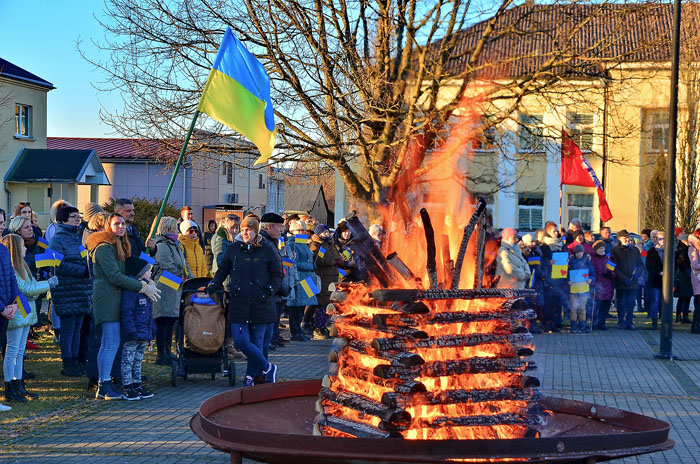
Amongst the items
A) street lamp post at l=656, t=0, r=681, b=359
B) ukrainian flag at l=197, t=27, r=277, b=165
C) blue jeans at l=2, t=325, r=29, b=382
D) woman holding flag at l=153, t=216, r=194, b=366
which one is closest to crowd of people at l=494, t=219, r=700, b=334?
street lamp post at l=656, t=0, r=681, b=359

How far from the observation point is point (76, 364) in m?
11.9

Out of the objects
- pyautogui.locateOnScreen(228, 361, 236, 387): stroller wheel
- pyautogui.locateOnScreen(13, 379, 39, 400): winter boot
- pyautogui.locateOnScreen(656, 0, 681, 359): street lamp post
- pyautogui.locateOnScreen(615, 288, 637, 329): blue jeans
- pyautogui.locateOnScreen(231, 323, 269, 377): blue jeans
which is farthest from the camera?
pyautogui.locateOnScreen(615, 288, 637, 329): blue jeans

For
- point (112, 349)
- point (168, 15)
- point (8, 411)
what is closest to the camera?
point (8, 411)

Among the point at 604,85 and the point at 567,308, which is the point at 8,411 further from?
the point at 604,85

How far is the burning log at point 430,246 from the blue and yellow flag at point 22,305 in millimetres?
5909

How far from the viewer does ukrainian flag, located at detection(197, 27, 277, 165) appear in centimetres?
957

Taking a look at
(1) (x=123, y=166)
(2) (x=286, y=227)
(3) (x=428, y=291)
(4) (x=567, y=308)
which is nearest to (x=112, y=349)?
(3) (x=428, y=291)

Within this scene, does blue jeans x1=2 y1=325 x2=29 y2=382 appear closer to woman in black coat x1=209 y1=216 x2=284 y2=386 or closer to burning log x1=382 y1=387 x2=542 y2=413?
woman in black coat x1=209 y1=216 x2=284 y2=386

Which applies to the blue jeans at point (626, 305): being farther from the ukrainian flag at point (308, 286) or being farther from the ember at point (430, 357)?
the ember at point (430, 357)

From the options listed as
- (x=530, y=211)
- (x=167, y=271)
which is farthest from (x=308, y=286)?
(x=530, y=211)

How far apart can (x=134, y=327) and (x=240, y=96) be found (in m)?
2.89

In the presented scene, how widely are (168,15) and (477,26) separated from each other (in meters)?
7.11

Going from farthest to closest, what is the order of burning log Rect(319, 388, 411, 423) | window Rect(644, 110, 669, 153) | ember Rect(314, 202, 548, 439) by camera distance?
window Rect(644, 110, 669, 153), ember Rect(314, 202, 548, 439), burning log Rect(319, 388, 411, 423)

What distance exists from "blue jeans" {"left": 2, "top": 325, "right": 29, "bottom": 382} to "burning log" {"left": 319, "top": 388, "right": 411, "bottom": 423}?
519cm
